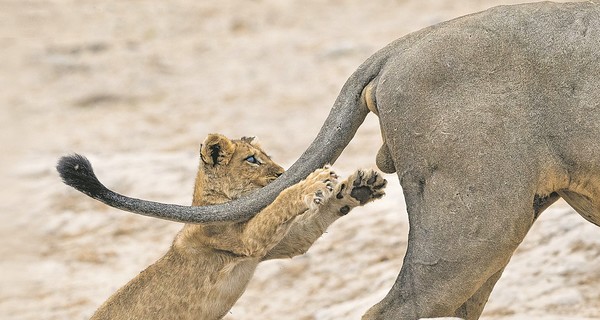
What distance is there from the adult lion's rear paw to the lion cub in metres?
0.26

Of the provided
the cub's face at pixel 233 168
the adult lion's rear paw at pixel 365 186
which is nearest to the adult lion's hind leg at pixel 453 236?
the adult lion's rear paw at pixel 365 186

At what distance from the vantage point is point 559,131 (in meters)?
4.59

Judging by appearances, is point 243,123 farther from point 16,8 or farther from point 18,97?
point 16,8

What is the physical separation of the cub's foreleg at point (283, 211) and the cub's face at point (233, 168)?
42 centimetres

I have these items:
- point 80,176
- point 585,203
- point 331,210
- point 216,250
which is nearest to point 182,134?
point 216,250

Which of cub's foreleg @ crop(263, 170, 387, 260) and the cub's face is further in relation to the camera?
the cub's face

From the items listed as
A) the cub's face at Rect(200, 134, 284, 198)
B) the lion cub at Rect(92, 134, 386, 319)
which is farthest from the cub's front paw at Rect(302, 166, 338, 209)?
the cub's face at Rect(200, 134, 284, 198)

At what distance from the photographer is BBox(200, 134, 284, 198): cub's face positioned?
19.2ft

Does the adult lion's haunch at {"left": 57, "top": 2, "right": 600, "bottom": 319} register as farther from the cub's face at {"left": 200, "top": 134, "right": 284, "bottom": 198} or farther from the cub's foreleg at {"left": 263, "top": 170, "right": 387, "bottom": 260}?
the cub's face at {"left": 200, "top": 134, "right": 284, "bottom": 198}

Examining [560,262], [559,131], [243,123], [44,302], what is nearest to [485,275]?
[559,131]

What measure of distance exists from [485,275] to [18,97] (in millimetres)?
9703

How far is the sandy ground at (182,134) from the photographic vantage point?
24.1ft

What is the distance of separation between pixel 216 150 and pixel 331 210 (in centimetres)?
83

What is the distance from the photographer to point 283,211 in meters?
5.22
